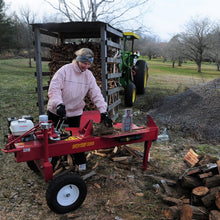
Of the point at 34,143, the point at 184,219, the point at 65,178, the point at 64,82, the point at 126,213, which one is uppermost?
the point at 64,82

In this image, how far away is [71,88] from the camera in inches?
123

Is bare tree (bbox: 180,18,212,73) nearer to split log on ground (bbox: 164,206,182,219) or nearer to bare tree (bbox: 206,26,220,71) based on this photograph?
bare tree (bbox: 206,26,220,71)

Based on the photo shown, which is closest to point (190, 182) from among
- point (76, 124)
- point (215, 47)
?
point (76, 124)

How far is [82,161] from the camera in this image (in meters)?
3.57

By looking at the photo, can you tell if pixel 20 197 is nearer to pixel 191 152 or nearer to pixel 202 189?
pixel 202 189

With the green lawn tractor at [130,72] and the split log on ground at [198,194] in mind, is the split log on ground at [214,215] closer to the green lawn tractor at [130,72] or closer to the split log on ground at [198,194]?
the split log on ground at [198,194]

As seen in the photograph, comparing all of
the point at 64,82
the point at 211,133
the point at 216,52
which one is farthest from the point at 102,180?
the point at 216,52

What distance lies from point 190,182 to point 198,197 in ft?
0.92

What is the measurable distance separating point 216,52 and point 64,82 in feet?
91.7

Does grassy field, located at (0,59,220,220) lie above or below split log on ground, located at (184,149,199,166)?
below

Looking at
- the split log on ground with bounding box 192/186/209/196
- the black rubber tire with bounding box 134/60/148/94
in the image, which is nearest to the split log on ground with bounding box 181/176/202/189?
the split log on ground with bounding box 192/186/209/196

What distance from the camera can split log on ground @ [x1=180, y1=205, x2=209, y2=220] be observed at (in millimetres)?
2383

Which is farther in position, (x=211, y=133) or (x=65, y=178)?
(x=211, y=133)

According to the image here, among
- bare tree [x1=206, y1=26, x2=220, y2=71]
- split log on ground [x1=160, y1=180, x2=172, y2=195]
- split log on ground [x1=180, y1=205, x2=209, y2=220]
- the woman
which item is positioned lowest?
split log on ground [x1=160, y1=180, x2=172, y2=195]
